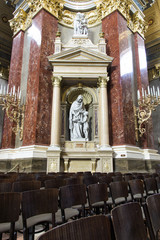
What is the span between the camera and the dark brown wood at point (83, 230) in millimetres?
862

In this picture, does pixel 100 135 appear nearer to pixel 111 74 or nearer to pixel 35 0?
pixel 111 74

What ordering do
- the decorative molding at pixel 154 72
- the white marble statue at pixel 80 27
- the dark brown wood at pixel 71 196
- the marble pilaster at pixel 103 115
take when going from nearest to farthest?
the dark brown wood at pixel 71 196 < the marble pilaster at pixel 103 115 < the white marble statue at pixel 80 27 < the decorative molding at pixel 154 72

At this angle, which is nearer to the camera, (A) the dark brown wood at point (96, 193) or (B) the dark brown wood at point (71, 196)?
(B) the dark brown wood at point (71, 196)

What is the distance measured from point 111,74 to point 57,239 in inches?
326

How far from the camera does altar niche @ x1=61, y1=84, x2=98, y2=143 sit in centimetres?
851

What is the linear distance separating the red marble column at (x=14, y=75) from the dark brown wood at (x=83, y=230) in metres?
8.08

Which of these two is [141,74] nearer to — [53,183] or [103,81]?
[103,81]

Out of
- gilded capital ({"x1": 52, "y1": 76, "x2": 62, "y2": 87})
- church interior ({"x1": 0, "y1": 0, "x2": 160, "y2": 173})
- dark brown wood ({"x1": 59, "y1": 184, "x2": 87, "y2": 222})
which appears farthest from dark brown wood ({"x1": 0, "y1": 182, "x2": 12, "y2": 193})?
gilded capital ({"x1": 52, "y1": 76, "x2": 62, "y2": 87})

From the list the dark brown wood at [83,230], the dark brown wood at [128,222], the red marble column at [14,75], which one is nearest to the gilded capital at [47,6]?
the red marble column at [14,75]

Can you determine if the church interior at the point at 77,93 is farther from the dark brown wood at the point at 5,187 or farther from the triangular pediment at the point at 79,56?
the dark brown wood at the point at 5,187

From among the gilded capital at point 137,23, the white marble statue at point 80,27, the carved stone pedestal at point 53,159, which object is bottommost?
the carved stone pedestal at point 53,159

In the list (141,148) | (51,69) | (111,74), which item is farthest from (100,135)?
(51,69)

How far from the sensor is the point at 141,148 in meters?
8.65

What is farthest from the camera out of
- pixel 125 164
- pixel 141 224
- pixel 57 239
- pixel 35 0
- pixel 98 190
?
pixel 35 0
